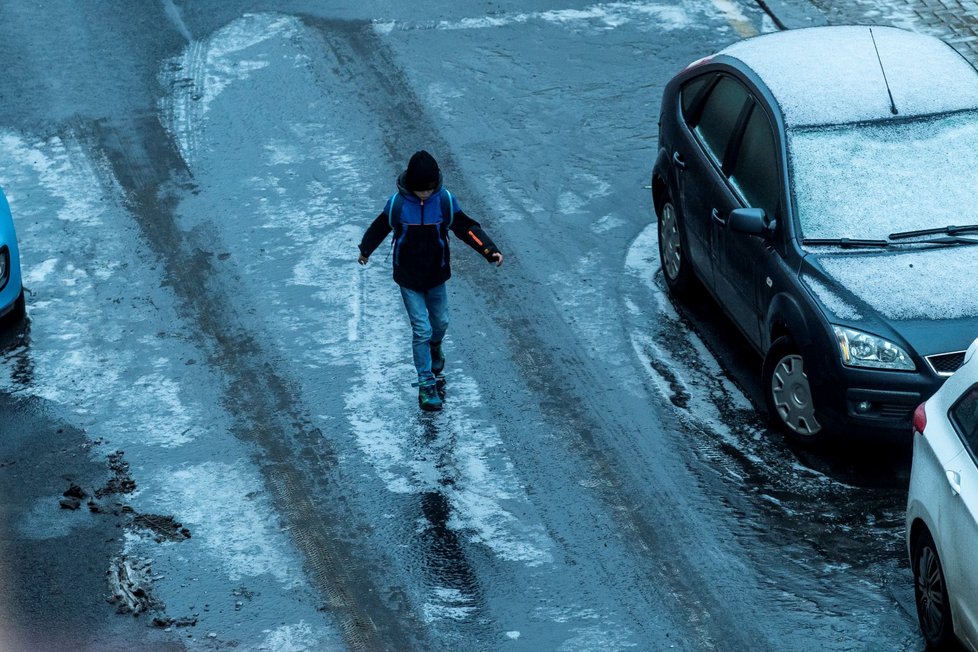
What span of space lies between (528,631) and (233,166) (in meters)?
6.32

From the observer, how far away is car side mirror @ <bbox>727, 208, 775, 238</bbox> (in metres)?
9.25

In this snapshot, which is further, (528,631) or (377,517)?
(377,517)

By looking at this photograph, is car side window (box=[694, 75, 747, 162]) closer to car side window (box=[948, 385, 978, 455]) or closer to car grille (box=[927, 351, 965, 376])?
car grille (box=[927, 351, 965, 376])

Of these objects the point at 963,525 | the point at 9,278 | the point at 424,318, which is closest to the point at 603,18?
the point at 424,318

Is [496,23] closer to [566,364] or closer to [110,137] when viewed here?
[110,137]

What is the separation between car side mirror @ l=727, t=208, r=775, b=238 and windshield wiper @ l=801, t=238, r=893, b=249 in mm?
246

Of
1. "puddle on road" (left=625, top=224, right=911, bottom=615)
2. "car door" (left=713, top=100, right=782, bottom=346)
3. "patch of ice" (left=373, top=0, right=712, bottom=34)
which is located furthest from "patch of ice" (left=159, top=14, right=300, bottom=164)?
"car door" (left=713, top=100, right=782, bottom=346)

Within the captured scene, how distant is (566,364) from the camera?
1024 centimetres

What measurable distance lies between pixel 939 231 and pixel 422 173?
9.74 ft

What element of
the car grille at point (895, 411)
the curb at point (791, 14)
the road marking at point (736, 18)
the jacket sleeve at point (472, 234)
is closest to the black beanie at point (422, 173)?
the jacket sleeve at point (472, 234)

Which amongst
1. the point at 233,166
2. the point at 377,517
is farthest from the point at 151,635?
the point at 233,166

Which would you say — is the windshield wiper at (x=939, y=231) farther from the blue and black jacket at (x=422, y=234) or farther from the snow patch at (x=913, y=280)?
the blue and black jacket at (x=422, y=234)

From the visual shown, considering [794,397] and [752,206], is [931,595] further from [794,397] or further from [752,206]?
[752,206]

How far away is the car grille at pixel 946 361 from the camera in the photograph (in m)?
8.38
